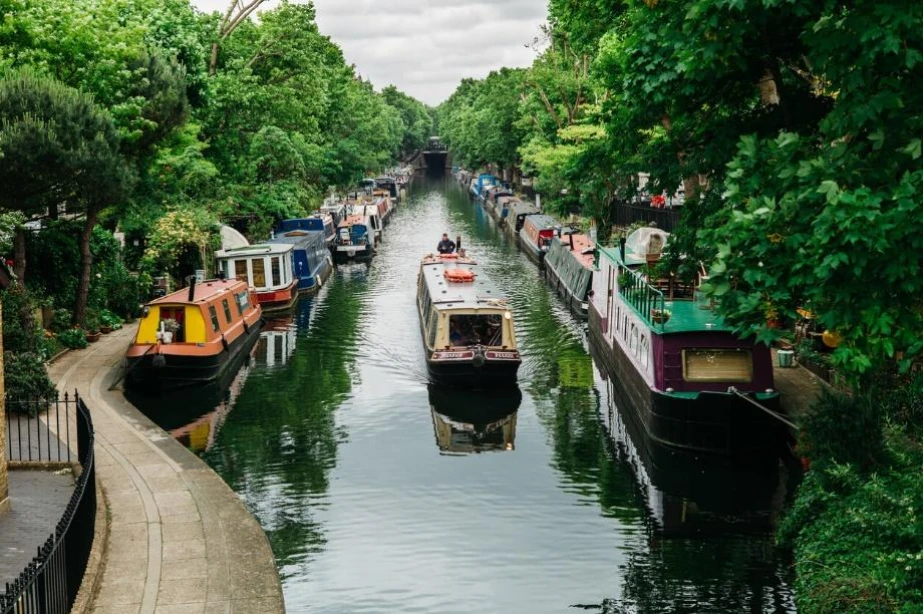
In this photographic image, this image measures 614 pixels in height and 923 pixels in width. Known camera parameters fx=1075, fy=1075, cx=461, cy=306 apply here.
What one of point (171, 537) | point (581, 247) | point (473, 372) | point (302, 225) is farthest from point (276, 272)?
point (171, 537)

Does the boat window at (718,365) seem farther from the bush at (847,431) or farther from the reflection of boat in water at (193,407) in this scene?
the reflection of boat in water at (193,407)

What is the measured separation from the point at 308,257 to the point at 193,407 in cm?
2090

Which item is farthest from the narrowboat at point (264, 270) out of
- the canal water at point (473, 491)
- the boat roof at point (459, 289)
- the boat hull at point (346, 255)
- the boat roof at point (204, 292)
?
the boat hull at point (346, 255)

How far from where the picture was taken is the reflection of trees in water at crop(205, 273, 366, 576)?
19.5 meters

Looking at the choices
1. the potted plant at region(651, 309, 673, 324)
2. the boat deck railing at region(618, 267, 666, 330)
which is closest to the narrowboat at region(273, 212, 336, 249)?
the boat deck railing at region(618, 267, 666, 330)

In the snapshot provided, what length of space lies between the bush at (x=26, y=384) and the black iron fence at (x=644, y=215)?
26389mm

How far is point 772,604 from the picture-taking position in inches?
623

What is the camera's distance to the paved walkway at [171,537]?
14148 millimetres

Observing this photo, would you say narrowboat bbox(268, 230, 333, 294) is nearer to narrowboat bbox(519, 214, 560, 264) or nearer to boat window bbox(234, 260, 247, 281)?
boat window bbox(234, 260, 247, 281)

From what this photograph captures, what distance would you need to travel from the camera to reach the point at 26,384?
2281cm

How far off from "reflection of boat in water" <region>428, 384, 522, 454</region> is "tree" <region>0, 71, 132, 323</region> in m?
10.3

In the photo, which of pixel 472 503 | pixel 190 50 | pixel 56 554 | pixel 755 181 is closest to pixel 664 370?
pixel 472 503

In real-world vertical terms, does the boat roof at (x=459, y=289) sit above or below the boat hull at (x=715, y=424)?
above

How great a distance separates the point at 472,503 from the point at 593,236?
113ft
